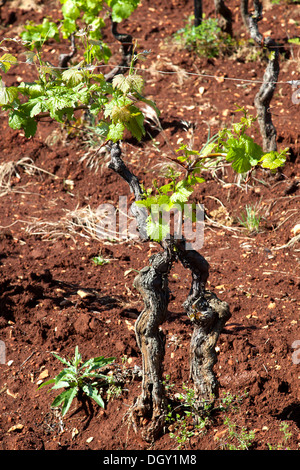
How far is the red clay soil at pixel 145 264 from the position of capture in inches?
107

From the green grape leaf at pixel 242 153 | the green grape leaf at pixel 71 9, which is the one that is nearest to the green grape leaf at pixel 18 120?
the green grape leaf at pixel 242 153

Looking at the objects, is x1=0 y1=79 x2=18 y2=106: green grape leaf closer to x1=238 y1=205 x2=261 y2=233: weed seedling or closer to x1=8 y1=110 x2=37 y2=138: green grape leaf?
x1=8 y1=110 x2=37 y2=138: green grape leaf

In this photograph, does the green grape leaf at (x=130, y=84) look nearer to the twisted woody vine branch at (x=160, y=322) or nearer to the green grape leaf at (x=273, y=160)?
the twisted woody vine branch at (x=160, y=322)

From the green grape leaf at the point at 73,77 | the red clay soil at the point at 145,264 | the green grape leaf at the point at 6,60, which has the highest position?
the green grape leaf at the point at 6,60

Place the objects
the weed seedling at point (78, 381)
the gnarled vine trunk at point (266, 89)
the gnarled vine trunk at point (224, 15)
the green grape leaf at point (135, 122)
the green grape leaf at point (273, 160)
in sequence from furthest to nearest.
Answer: the gnarled vine trunk at point (224, 15), the gnarled vine trunk at point (266, 89), the weed seedling at point (78, 381), the green grape leaf at point (135, 122), the green grape leaf at point (273, 160)

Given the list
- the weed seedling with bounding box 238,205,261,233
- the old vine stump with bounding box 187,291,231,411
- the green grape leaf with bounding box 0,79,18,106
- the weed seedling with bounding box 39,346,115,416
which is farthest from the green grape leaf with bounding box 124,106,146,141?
the weed seedling with bounding box 238,205,261,233

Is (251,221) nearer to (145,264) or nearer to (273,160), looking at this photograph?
(145,264)

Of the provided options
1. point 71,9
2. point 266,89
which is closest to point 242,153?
point 266,89

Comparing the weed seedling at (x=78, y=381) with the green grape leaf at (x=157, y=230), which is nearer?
the green grape leaf at (x=157, y=230)

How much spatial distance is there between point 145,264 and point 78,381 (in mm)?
1422

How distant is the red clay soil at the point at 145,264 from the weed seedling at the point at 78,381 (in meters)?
0.10

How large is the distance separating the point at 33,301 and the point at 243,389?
59.3 inches

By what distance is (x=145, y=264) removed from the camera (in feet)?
13.2
